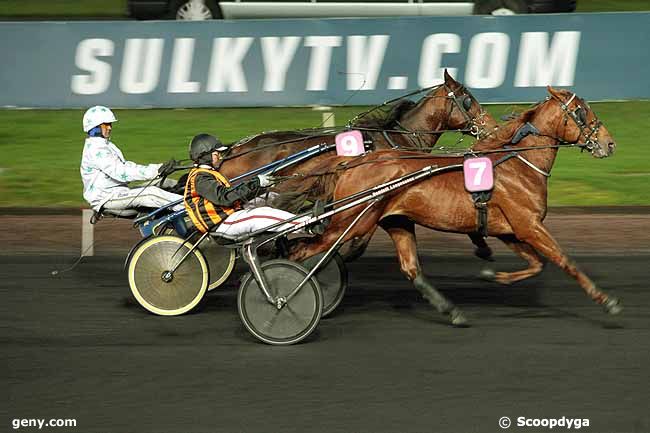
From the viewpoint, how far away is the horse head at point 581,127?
26.8 feet

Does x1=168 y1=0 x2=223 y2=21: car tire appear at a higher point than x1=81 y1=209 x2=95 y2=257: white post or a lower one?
higher

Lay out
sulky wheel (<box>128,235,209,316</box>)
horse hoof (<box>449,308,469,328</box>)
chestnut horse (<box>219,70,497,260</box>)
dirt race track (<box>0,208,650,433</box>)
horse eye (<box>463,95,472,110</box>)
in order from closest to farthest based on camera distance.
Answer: dirt race track (<box>0,208,650,433</box>) < horse hoof (<box>449,308,469,328</box>) < sulky wheel (<box>128,235,209,316</box>) < chestnut horse (<box>219,70,497,260</box>) < horse eye (<box>463,95,472,110</box>)

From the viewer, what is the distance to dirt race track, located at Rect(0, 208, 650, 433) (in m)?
6.29

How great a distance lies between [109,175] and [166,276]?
1041mm

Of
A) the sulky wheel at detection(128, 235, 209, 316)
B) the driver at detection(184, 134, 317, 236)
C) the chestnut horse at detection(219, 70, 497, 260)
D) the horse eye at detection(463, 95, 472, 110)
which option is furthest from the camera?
the horse eye at detection(463, 95, 472, 110)

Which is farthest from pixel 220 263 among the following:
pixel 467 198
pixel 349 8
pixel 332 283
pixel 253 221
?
pixel 349 8

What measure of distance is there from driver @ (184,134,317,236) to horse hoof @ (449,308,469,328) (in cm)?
123

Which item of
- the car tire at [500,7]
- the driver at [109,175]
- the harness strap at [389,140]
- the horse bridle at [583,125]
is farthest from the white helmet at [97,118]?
the car tire at [500,7]

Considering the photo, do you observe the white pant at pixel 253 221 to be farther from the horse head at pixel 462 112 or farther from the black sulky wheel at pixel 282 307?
the horse head at pixel 462 112

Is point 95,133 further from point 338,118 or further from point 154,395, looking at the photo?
point 338,118

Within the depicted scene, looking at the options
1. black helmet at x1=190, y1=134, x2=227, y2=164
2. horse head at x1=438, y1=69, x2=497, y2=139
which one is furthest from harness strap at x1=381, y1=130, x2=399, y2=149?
black helmet at x1=190, y1=134, x2=227, y2=164

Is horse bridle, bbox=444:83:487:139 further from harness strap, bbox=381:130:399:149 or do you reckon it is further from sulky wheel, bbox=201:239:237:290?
sulky wheel, bbox=201:239:237:290

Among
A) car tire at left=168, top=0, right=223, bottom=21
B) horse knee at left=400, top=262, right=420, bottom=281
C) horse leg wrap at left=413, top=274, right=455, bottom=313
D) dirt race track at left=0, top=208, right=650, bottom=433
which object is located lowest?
dirt race track at left=0, top=208, right=650, bottom=433

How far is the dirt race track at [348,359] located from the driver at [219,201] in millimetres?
802
